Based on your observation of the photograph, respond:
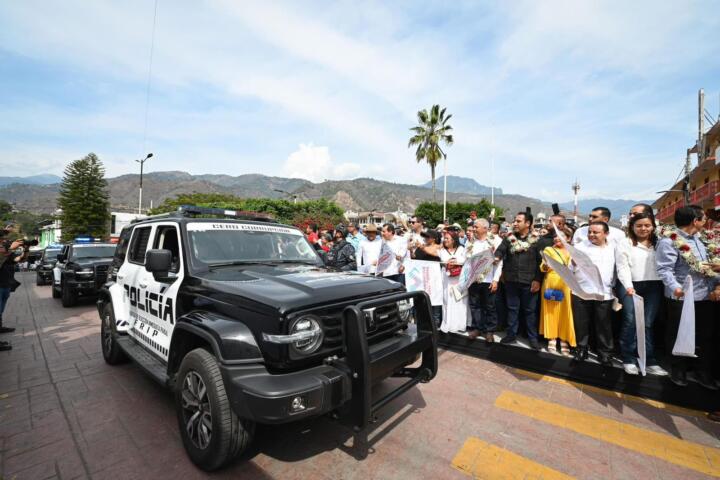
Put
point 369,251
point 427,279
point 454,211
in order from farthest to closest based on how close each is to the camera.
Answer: point 454,211 → point 369,251 → point 427,279

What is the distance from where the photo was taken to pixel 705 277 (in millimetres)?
3480

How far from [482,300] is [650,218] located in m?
2.32

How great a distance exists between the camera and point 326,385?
7.42 ft

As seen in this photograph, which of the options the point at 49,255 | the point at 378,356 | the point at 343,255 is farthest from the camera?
the point at 49,255

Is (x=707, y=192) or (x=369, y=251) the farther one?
(x=707, y=192)

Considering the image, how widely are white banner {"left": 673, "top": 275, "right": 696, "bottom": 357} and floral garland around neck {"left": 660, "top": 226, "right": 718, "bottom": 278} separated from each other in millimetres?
133

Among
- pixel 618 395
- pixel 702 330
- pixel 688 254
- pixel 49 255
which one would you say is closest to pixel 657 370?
pixel 618 395

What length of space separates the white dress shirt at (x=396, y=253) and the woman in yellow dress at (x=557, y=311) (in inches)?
106

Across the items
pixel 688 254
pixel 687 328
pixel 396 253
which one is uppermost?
pixel 688 254

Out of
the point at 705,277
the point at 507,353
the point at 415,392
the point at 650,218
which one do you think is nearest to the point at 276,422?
the point at 415,392

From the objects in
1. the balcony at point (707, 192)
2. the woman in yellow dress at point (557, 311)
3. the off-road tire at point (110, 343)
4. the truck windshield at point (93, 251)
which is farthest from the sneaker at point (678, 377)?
the balcony at point (707, 192)

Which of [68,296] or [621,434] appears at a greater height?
[68,296]

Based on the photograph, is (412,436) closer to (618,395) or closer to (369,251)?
(618,395)

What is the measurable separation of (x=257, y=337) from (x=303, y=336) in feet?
1.10
